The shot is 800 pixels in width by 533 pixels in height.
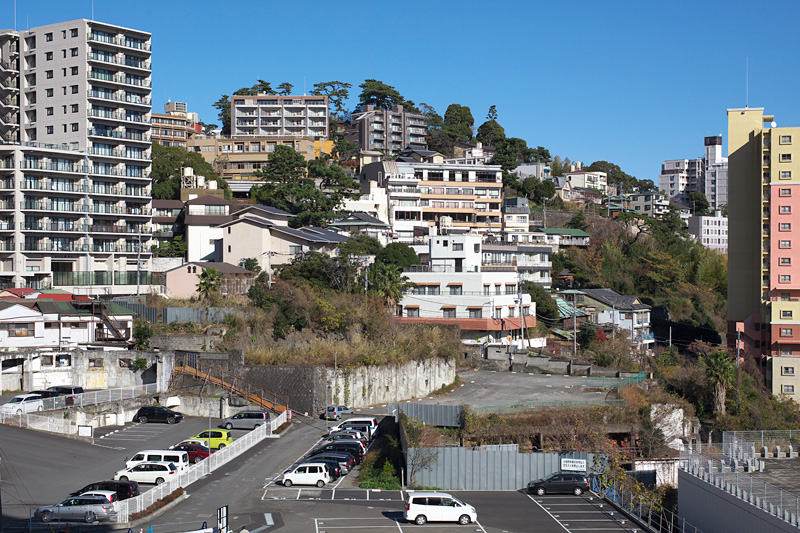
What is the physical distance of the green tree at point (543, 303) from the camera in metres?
67.2

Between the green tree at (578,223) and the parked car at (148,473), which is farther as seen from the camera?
the green tree at (578,223)

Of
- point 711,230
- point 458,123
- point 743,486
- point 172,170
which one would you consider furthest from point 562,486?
point 458,123

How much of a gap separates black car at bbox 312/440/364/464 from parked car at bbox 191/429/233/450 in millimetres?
3749

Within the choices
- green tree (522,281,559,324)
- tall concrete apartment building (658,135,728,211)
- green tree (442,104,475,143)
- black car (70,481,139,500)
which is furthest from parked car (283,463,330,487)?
tall concrete apartment building (658,135,728,211)

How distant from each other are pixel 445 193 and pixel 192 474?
2511 inches

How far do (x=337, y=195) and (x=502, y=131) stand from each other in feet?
190

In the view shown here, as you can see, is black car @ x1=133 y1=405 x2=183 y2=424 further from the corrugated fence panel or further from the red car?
the corrugated fence panel

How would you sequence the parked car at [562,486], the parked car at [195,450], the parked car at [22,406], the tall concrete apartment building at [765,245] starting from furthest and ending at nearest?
the tall concrete apartment building at [765,245] → the parked car at [22,406] → the parked car at [195,450] → the parked car at [562,486]

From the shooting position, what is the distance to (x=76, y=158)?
6303 cm

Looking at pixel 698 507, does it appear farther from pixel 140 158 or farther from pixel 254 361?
pixel 140 158

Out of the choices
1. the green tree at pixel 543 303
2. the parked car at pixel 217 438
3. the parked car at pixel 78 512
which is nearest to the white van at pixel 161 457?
the parked car at pixel 217 438

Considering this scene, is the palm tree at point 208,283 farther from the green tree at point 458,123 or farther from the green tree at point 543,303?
the green tree at point 458,123

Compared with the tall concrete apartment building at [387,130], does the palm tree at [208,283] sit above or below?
below

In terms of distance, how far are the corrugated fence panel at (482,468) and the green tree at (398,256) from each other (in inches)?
1258
